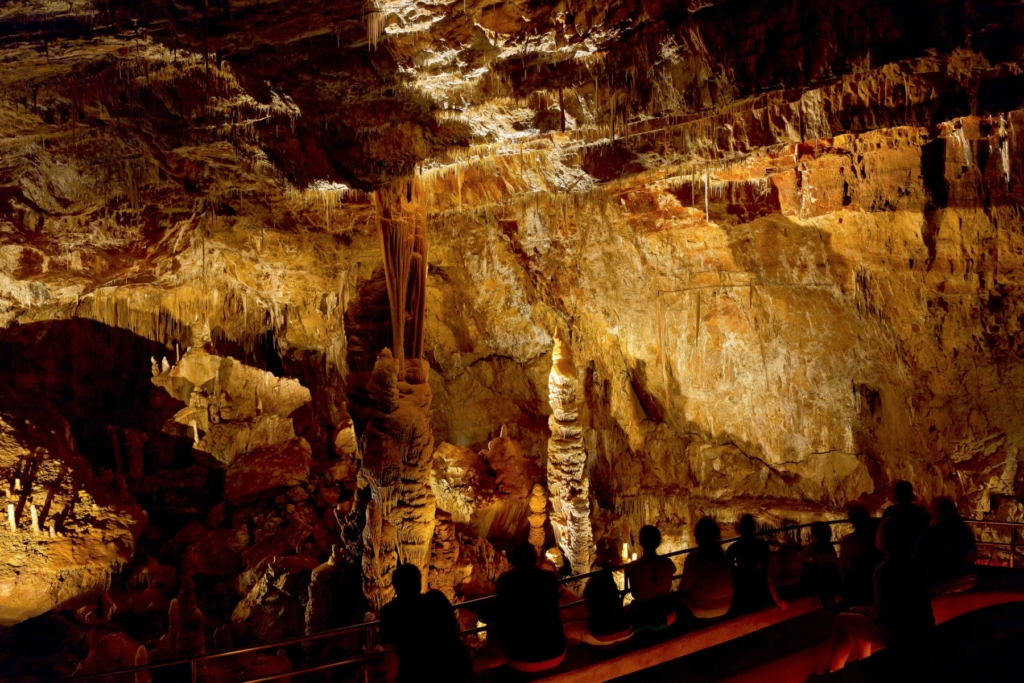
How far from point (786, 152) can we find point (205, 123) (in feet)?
17.9

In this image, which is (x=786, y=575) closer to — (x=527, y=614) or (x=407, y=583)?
(x=527, y=614)

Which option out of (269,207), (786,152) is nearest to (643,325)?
(786,152)

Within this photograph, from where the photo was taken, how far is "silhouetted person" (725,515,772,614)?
11.4 ft

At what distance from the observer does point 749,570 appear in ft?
11.4

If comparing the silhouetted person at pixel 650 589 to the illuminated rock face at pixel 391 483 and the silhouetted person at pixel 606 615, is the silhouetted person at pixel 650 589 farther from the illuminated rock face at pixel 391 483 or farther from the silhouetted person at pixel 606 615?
the illuminated rock face at pixel 391 483

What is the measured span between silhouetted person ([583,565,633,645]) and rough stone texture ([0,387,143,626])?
269 inches

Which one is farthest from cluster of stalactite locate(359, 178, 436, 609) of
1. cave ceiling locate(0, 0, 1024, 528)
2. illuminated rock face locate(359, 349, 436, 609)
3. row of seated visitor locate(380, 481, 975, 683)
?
row of seated visitor locate(380, 481, 975, 683)

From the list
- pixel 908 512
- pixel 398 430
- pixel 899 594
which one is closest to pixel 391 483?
pixel 398 430

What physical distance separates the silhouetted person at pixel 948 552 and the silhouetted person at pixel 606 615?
1707 millimetres

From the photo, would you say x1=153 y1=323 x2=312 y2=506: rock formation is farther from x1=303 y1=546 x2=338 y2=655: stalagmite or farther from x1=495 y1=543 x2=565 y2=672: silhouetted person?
x1=495 y1=543 x2=565 y2=672: silhouetted person

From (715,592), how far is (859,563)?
777 mm

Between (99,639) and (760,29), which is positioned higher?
(760,29)

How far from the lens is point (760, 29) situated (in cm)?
393

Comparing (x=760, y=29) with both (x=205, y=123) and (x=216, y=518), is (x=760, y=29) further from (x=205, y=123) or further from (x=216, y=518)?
(x=216, y=518)
